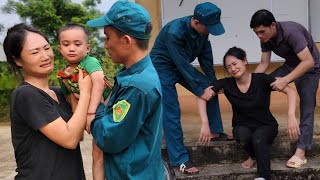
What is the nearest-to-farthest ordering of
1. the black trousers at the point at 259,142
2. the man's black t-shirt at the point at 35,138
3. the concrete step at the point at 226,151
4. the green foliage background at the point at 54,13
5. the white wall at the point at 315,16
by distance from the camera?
1. the man's black t-shirt at the point at 35,138
2. the black trousers at the point at 259,142
3. the concrete step at the point at 226,151
4. the white wall at the point at 315,16
5. the green foliage background at the point at 54,13

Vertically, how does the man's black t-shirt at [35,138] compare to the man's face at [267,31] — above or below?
below

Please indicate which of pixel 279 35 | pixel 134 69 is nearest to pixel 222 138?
pixel 279 35

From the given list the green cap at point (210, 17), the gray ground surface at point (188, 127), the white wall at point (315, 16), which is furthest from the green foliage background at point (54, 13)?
the green cap at point (210, 17)

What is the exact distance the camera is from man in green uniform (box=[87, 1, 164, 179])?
162cm

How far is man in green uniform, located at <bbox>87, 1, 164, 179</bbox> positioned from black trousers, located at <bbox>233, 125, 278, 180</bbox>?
206cm

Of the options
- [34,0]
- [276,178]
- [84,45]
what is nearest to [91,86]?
[84,45]

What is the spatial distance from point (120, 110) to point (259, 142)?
2.28m

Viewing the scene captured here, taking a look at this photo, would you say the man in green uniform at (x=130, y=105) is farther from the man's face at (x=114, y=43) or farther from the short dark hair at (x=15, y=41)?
the short dark hair at (x=15, y=41)

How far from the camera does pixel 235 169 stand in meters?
→ 3.88

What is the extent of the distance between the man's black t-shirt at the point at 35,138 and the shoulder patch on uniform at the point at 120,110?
29cm

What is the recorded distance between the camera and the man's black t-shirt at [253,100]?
146 inches

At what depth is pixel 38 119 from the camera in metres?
1.70

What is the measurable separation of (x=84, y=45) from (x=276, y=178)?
8.11 ft

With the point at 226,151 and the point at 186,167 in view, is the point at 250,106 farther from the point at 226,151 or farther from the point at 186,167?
the point at 186,167
